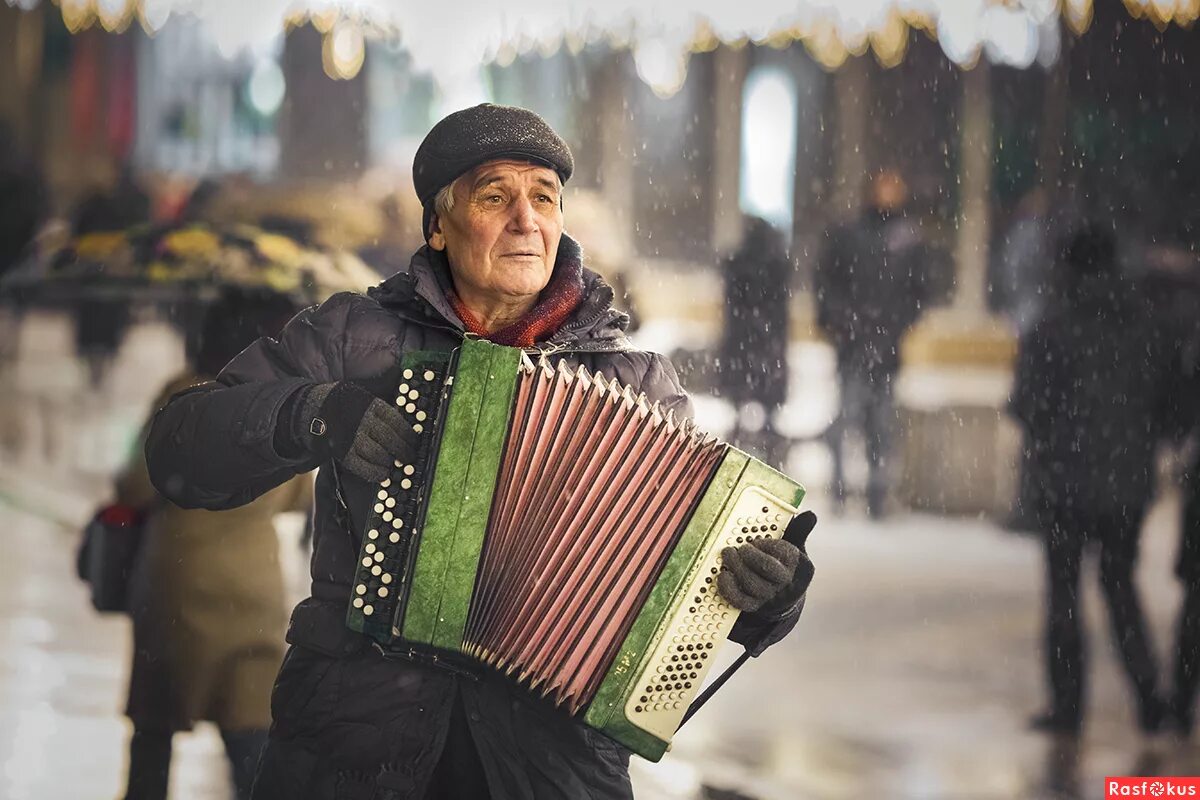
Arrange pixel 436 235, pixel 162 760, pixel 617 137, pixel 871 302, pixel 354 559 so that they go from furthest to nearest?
pixel 871 302, pixel 617 137, pixel 162 760, pixel 436 235, pixel 354 559

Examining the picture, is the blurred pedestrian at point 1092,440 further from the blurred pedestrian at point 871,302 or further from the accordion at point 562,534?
the accordion at point 562,534

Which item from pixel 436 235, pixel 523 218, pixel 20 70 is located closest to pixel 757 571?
pixel 523 218

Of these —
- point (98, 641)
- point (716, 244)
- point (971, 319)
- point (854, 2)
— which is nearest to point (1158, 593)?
point (971, 319)

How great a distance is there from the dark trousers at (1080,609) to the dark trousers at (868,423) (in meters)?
0.52

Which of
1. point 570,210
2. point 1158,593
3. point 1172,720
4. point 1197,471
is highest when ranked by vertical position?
point 570,210

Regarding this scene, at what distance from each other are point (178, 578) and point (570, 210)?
151cm

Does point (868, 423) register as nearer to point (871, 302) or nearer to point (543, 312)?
point (871, 302)

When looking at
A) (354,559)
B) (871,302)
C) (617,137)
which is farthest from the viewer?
(871,302)

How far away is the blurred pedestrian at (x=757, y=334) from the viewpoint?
405 centimetres

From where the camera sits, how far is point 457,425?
198cm

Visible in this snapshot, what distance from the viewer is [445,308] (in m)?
2.14

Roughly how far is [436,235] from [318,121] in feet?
6.13

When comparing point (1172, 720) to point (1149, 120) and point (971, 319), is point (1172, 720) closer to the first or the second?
point (971, 319)

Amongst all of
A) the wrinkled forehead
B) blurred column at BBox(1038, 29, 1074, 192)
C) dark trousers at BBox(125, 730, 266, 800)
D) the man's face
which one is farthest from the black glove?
blurred column at BBox(1038, 29, 1074, 192)
